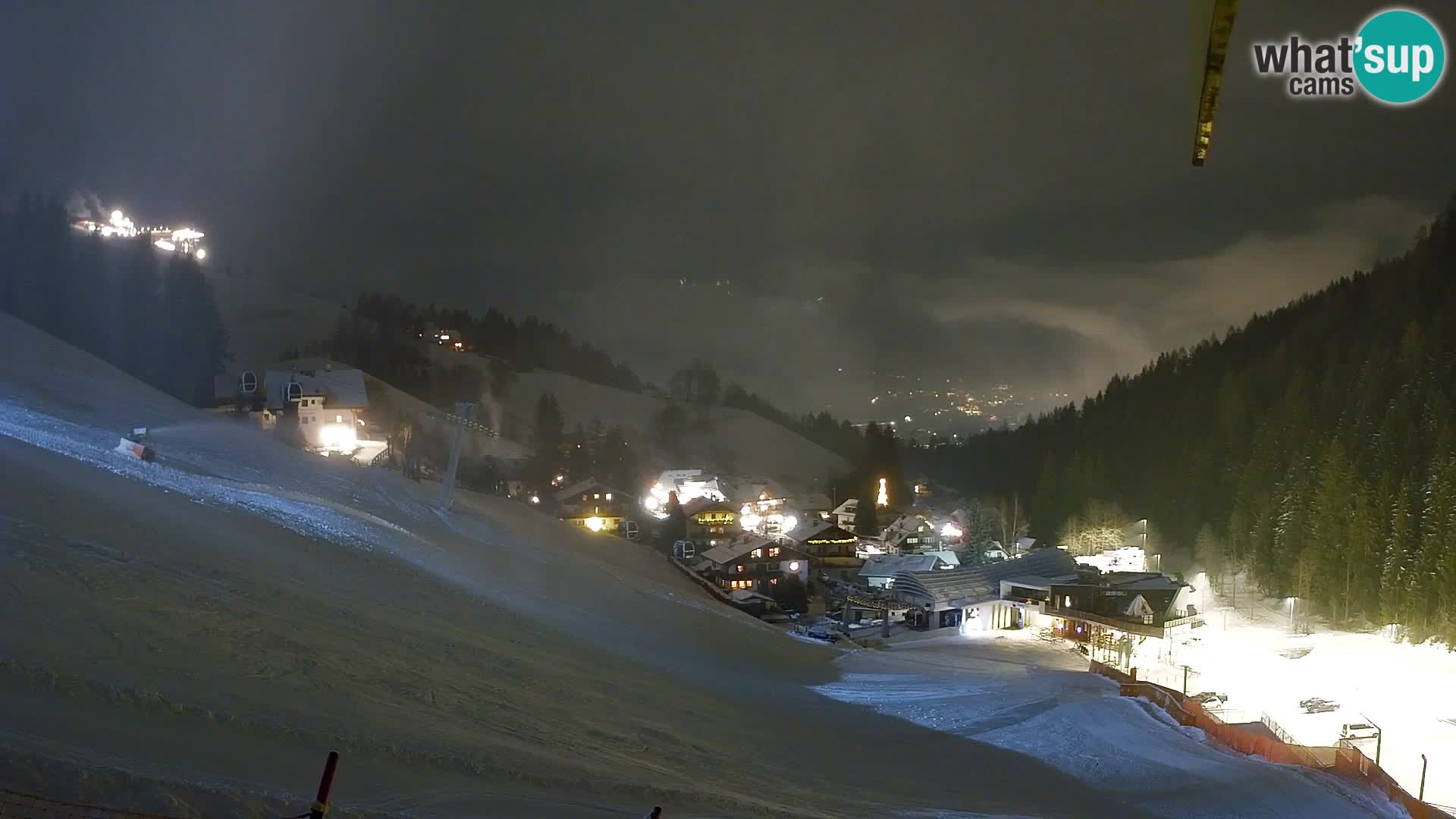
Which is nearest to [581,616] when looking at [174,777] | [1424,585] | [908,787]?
[908,787]

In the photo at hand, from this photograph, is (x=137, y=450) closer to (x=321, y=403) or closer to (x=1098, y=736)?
(x=1098, y=736)

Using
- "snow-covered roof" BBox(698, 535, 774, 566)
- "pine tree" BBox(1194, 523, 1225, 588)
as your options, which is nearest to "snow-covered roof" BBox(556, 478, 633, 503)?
"snow-covered roof" BBox(698, 535, 774, 566)

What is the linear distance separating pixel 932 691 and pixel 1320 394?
4706 centimetres

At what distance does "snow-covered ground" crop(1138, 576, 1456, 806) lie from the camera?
73.2 ft

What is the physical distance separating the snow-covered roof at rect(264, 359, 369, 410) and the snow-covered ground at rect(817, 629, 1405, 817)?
4299 cm

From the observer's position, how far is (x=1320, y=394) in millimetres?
52844

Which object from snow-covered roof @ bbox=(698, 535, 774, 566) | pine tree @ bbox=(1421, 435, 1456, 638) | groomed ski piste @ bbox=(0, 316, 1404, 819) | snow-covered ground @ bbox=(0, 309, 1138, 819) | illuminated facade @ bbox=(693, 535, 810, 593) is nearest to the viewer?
snow-covered ground @ bbox=(0, 309, 1138, 819)

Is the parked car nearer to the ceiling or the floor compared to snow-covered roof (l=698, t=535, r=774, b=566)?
nearer to the floor

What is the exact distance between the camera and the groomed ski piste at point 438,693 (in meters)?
6.49

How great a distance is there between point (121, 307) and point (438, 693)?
195 feet

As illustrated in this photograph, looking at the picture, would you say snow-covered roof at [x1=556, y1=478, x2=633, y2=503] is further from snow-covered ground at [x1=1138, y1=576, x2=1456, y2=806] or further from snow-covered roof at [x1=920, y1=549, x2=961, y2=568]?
snow-covered ground at [x1=1138, y1=576, x2=1456, y2=806]

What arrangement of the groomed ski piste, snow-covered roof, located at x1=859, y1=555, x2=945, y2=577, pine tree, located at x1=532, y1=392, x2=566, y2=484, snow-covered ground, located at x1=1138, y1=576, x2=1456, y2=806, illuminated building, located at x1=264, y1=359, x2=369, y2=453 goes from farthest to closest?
pine tree, located at x1=532, y1=392, x2=566, y2=484
illuminated building, located at x1=264, y1=359, x2=369, y2=453
snow-covered roof, located at x1=859, y1=555, x2=945, y2=577
snow-covered ground, located at x1=1138, y1=576, x2=1456, y2=806
the groomed ski piste

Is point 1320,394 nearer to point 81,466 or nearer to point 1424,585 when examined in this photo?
point 1424,585

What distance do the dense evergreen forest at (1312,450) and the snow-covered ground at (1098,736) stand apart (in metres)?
21.9
